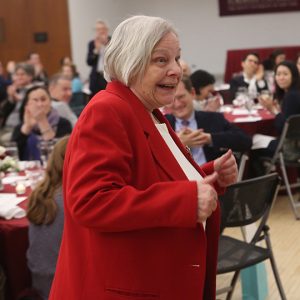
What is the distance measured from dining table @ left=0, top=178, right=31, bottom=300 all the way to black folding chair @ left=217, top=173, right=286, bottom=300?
3.33 ft

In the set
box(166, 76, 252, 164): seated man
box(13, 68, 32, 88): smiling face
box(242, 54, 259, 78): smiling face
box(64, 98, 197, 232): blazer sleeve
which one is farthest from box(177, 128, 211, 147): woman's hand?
box(242, 54, 259, 78): smiling face

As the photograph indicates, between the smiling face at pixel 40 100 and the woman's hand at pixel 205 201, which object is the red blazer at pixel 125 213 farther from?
the smiling face at pixel 40 100

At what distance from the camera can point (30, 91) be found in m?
5.18

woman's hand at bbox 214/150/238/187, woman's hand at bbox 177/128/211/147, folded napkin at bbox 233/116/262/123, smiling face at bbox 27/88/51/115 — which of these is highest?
woman's hand at bbox 214/150/238/187

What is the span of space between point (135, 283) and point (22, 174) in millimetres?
2771

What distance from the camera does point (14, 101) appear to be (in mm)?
7250

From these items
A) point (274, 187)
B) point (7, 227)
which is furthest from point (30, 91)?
point (274, 187)

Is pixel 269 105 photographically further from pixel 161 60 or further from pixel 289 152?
pixel 161 60

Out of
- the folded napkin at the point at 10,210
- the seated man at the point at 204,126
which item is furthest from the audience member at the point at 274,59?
the folded napkin at the point at 10,210

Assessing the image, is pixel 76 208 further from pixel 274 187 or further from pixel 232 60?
pixel 232 60

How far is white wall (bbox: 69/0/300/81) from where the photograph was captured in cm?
1336

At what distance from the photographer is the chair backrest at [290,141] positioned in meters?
5.27

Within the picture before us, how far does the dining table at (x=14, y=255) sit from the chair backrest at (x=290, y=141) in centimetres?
281

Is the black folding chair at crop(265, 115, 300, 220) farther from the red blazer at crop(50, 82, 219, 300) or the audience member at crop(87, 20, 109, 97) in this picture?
the red blazer at crop(50, 82, 219, 300)
